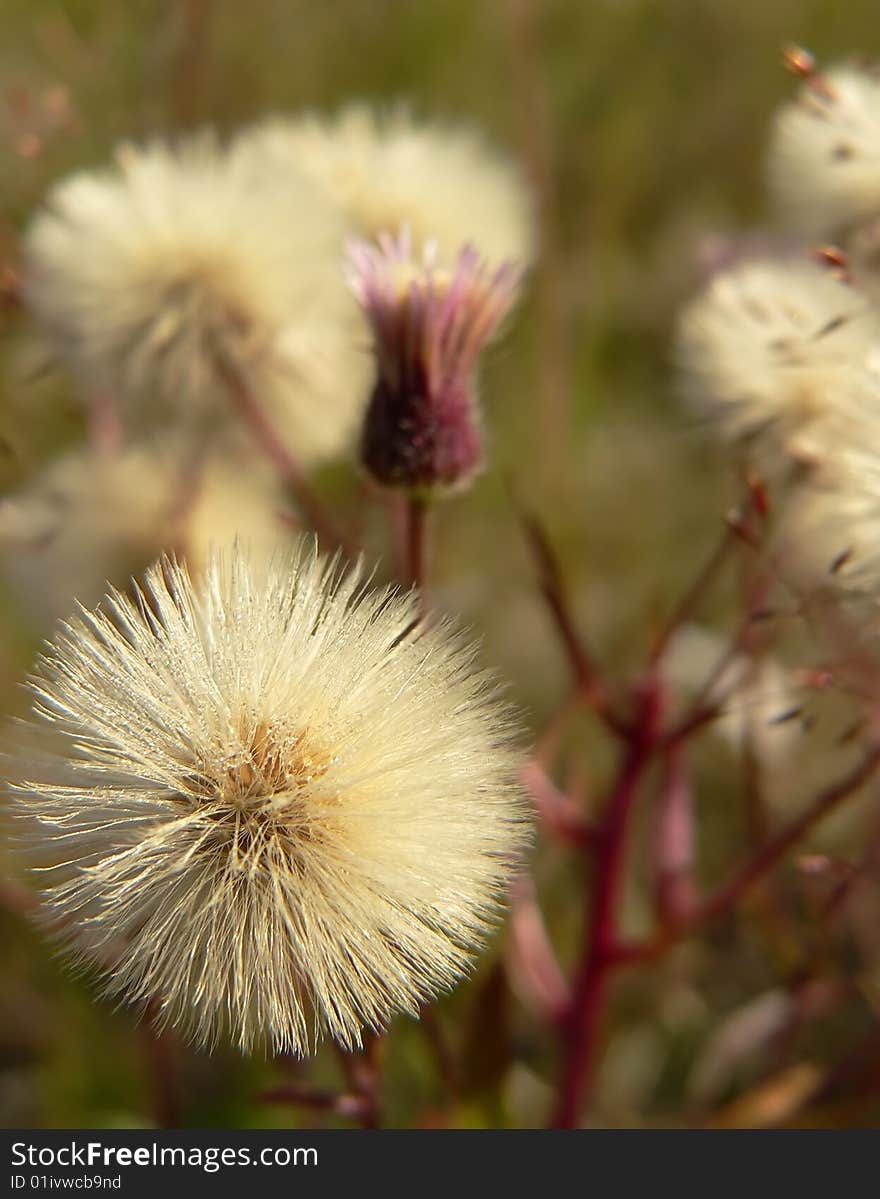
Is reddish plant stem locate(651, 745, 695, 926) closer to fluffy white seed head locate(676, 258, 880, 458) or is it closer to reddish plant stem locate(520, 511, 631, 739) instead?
reddish plant stem locate(520, 511, 631, 739)

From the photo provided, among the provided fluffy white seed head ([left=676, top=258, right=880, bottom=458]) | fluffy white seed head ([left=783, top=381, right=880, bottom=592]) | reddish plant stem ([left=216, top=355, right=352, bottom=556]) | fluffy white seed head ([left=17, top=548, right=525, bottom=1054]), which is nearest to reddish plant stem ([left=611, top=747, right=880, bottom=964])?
fluffy white seed head ([left=783, top=381, right=880, bottom=592])

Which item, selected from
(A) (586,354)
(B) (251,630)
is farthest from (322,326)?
(A) (586,354)

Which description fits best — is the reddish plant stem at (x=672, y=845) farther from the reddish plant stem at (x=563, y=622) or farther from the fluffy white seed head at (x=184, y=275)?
the fluffy white seed head at (x=184, y=275)

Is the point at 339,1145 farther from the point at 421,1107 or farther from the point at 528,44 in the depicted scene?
the point at 528,44

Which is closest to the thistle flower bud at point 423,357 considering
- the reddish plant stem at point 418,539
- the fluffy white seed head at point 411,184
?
the reddish plant stem at point 418,539

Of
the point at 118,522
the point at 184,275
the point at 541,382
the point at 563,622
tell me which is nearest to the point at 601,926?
the point at 563,622

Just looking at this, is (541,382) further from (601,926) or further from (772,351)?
(601,926)
